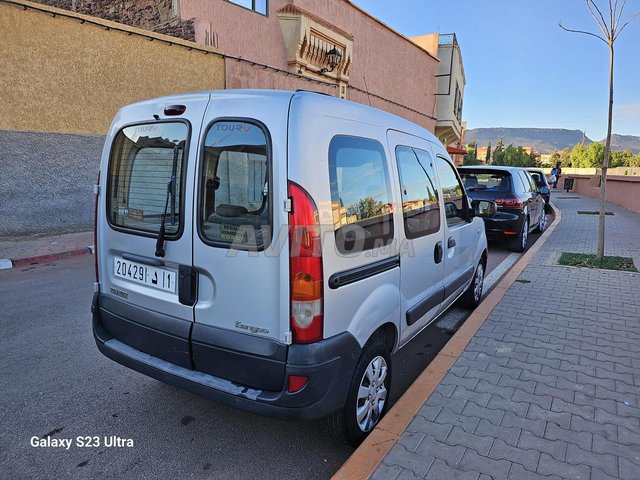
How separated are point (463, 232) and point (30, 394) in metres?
3.96

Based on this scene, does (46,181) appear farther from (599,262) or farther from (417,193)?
(599,262)

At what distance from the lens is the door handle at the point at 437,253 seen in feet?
11.3

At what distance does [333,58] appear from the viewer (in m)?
16.4

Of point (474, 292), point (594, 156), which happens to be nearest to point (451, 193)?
point (474, 292)

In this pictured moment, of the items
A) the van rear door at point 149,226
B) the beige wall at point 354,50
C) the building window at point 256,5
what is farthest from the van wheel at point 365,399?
the building window at point 256,5

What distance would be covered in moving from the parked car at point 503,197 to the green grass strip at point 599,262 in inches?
42.5

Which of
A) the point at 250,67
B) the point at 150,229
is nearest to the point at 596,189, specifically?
the point at 250,67

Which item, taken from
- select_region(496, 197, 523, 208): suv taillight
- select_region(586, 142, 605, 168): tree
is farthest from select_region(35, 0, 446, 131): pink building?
select_region(586, 142, 605, 168): tree

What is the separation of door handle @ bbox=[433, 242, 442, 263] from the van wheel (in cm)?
103

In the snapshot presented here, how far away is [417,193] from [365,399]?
60.8 inches

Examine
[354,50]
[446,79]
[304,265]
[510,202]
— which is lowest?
[304,265]

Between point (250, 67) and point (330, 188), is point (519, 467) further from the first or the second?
point (250, 67)

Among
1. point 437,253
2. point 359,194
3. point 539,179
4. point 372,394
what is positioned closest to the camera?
point 359,194

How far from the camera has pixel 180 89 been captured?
37.2 feet
